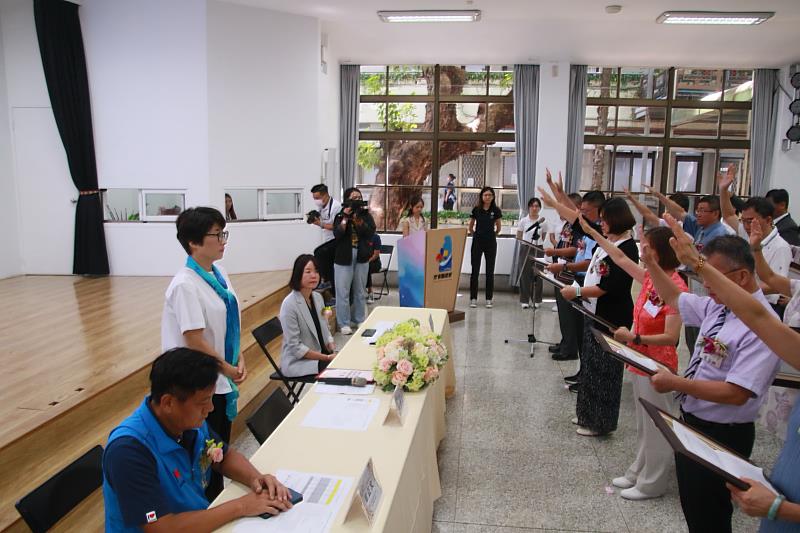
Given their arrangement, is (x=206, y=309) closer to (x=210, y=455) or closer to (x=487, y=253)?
(x=210, y=455)

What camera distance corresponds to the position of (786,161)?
9.12 m

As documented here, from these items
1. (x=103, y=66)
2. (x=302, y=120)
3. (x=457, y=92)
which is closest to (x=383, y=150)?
(x=457, y=92)

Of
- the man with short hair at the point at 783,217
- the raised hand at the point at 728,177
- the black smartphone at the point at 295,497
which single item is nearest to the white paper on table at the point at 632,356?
the black smartphone at the point at 295,497

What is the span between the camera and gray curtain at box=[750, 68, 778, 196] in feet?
30.1

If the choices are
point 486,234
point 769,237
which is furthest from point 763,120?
point 769,237

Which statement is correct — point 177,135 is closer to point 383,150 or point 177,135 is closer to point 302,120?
point 302,120

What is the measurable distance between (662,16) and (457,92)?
373 centimetres

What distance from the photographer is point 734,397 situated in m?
2.02

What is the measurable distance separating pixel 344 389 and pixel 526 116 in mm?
7561

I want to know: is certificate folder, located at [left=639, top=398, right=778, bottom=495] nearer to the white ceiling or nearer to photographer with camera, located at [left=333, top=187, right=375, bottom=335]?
photographer with camera, located at [left=333, top=187, right=375, bottom=335]

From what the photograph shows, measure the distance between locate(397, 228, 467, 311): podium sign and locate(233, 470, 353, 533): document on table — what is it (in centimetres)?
449

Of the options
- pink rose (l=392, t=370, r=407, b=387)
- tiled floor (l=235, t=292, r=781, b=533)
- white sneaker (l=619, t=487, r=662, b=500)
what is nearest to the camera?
pink rose (l=392, t=370, r=407, b=387)

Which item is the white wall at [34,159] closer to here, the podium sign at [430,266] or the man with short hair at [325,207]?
the man with short hair at [325,207]

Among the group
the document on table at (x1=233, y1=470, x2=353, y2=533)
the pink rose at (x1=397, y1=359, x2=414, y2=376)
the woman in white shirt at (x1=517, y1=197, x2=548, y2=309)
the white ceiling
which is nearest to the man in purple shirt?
the pink rose at (x1=397, y1=359, x2=414, y2=376)
